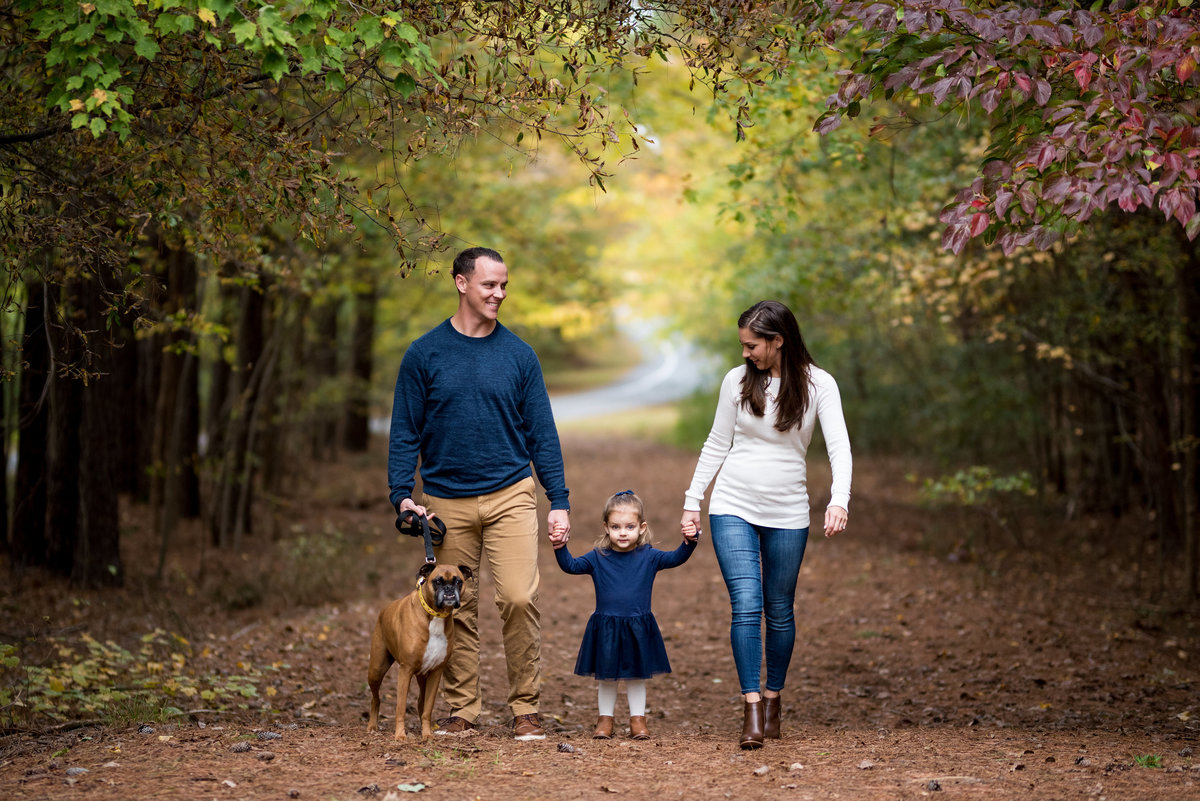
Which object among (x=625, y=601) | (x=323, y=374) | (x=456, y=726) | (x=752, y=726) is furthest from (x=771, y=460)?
(x=323, y=374)

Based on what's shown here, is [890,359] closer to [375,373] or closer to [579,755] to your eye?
[375,373]

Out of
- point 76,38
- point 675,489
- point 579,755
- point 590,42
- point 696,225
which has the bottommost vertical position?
point 579,755

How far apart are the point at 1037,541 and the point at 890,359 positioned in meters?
3.43

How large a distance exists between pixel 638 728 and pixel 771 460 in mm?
1481

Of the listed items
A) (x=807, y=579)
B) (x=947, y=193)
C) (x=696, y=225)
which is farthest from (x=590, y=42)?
(x=696, y=225)

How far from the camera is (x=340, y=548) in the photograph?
12609mm

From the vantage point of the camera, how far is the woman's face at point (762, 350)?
17.2ft

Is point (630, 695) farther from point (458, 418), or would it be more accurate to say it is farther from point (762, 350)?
point (762, 350)

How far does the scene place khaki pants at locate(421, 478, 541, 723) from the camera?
5250mm

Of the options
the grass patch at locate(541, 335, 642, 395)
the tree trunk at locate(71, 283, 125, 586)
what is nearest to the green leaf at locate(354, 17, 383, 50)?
the tree trunk at locate(71, 283, 125, 586)

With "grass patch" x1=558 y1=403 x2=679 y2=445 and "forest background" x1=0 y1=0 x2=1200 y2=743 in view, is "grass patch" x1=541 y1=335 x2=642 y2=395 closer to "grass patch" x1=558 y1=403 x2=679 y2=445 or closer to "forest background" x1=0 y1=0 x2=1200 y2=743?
"grass patch" x1=558 y1=403 x2=679 y2=445

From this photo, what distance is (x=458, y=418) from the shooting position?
5.18 meters

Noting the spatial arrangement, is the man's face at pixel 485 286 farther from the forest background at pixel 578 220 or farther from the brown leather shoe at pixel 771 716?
the brown leather shoe at pixel 771 716

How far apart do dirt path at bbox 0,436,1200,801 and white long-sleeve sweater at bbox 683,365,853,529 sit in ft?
3.75
